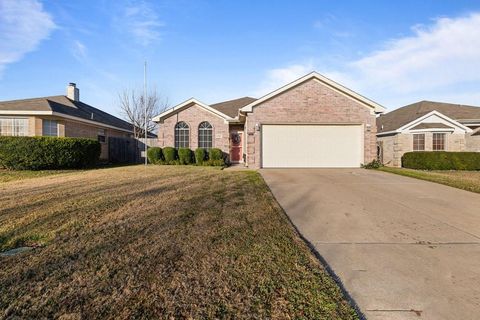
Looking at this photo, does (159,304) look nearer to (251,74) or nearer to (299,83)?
(299,83)

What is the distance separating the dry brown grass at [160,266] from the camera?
2.15 metres

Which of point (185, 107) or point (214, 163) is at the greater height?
point (185, 107)

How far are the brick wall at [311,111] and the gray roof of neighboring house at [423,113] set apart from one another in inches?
219

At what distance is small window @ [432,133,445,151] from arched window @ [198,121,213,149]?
15.0 metres

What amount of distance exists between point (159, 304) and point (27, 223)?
351cm

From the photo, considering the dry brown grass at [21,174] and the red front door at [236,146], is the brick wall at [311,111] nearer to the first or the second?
the red front door at [236,146]

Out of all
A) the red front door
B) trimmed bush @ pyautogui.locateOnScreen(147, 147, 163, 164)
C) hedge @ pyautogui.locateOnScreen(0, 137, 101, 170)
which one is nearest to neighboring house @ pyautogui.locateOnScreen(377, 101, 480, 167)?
the red front door

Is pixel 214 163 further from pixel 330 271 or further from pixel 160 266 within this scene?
pixel 330 271

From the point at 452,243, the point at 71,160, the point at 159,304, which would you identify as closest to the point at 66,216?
the point at 159,304

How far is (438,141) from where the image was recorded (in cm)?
1775

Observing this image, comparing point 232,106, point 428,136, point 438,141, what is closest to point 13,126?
point 232,106

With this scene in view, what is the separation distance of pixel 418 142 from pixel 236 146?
488 inches

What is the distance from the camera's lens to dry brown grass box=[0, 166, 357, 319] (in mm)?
2154

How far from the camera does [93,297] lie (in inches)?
89.6
